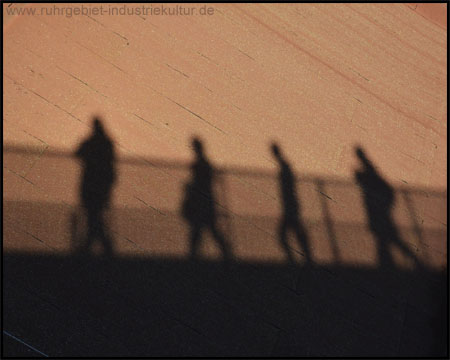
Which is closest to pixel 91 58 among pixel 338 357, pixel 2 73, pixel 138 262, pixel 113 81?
pixel 113 81

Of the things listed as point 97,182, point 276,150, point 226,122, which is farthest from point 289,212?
point 97,182

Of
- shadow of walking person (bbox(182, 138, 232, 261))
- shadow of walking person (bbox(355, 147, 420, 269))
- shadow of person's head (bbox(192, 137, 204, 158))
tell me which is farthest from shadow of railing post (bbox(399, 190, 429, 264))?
shadow of person's head (bbox(192, 137, 204, 158))

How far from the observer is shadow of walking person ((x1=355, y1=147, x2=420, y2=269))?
4.00 metres

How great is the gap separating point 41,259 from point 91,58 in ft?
7.58

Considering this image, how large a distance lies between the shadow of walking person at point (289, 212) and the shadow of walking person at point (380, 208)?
0.81 m

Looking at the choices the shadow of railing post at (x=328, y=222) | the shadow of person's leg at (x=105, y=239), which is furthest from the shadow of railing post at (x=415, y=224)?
the shadow of person's leg at (x=105, y=239)

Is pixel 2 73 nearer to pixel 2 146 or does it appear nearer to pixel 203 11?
pixel 2 146

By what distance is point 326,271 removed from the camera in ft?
12.2

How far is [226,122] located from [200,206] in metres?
1.09

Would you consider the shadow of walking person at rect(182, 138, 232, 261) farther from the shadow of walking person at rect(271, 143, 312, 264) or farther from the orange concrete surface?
the shadow of walking person at rect(271, 143, 312, 264)

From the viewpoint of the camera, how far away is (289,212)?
3.95m

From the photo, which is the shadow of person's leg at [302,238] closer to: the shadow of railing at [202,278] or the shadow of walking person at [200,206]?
the shadow of railing at [202,278]

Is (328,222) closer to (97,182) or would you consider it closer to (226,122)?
(226,122)

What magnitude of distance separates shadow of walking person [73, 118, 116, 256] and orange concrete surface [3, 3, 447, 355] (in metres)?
0.07
